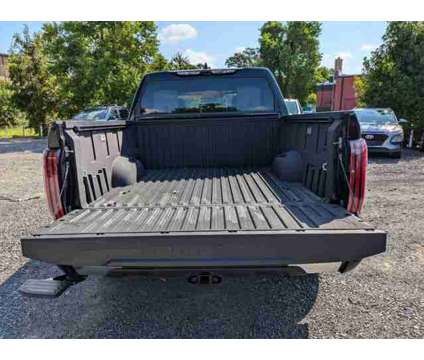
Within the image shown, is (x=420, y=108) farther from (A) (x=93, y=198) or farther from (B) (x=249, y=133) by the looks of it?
(A) (x=93, y=198)

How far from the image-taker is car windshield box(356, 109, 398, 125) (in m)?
11.4

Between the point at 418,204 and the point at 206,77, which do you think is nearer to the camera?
the point at 206,77

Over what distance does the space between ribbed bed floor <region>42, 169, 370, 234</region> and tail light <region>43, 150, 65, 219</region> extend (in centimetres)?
15

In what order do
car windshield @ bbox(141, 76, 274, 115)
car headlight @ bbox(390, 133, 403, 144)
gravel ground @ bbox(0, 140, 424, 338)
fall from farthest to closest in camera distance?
1. car headlight @ bbox(390, 133, 403, 144)
2. car windshield @ bbox(141, 76, 274, 115)
3. gravel ground @ bbox(0, 140, 424, 338)

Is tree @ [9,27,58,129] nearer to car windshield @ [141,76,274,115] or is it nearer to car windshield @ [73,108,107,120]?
car windshield @ [73,108,107,120]

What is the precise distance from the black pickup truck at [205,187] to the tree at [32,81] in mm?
23041

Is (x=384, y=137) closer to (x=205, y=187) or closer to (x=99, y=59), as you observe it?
(x=205, y=187)

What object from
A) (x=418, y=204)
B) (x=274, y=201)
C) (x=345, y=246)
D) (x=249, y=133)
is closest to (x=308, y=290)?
(x=274, y=201)

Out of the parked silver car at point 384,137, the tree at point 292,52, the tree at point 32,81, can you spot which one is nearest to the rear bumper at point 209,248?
the parked silver car at point 384,137

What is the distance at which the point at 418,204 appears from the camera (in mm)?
5977

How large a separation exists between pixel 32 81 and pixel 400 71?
23.4 m

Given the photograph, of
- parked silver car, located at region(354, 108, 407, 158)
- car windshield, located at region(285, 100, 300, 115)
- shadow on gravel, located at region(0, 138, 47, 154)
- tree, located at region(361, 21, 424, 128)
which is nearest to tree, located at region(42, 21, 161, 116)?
shadow on gravel, located at region(0, 138, 47, 154)

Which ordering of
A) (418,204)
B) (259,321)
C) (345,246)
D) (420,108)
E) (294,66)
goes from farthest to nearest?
(294,66) < (420,108) < (418,204) < (259,321) < (345,246)

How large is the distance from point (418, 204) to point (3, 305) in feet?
21.0
